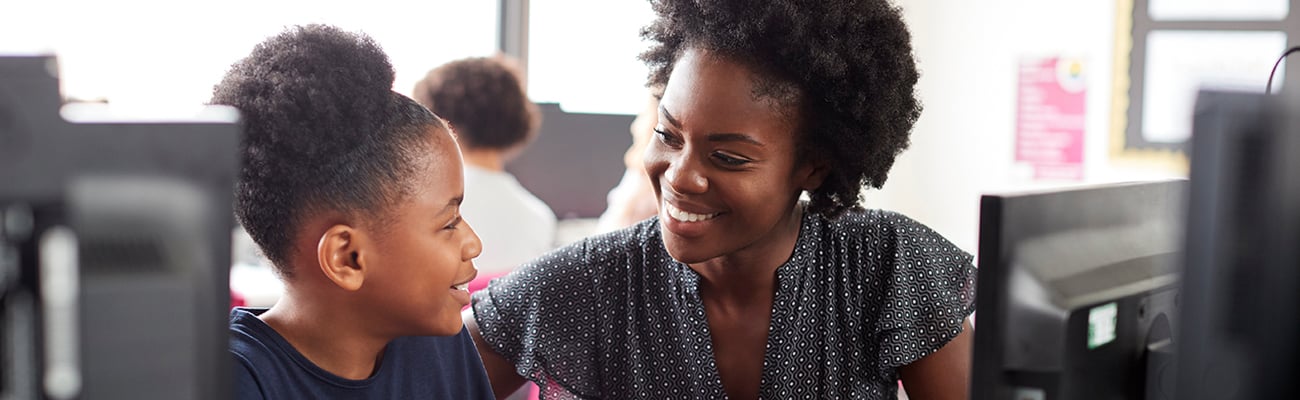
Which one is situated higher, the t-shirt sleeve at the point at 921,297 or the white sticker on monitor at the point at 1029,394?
the white sticker on monitor at the point at 1029,394

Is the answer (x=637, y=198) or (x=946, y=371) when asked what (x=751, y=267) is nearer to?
(x=946, y=371)

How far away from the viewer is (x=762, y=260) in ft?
4.70

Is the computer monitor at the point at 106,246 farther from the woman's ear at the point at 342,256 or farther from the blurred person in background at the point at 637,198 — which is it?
the blurred person in background at the point at 637,198

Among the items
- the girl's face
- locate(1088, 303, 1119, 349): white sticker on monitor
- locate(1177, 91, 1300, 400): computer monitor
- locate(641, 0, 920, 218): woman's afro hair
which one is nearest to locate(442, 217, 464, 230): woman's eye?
the girl's face

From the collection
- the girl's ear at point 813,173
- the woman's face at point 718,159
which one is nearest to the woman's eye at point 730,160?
the woman's face at point 718,159

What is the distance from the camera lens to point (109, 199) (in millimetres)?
478

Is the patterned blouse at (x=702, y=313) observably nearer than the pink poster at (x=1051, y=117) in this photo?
Yes

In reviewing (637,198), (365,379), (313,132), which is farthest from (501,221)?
(313,132)

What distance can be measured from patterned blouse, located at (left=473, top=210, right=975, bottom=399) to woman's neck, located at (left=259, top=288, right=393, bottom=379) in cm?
28

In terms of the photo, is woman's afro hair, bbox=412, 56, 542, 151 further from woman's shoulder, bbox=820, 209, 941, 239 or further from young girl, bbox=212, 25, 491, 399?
young girl, bbox=212, 25, 491, 399

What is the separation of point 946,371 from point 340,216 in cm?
73

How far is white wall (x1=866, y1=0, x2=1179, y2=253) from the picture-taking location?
3668mm

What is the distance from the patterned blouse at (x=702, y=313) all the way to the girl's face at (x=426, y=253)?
244 millimetres

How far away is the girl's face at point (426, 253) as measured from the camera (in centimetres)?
113
